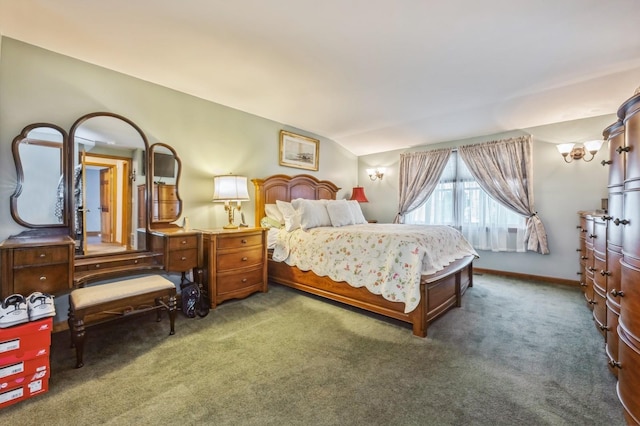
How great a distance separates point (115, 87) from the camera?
108 inches

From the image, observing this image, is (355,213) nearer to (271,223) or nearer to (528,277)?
(271,223)

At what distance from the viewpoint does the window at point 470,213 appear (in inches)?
173

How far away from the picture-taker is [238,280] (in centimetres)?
316

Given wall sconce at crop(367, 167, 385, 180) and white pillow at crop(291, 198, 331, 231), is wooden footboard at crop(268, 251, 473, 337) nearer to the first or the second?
white pillow at crop(291, 198, 331, 231)

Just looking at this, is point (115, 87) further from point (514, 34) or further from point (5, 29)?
point (514, 34)

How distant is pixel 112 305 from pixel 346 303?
2.07m

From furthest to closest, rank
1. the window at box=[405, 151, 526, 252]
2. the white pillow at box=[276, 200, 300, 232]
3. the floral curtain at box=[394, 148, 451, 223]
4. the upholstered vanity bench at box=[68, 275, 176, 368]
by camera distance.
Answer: the floral curtain at box=[394, 148, 451, 223], the window at box=[405, 151, 526, 252], the white pillow at box=[276, 200, 300, 232], the upholstered vanity bench at box=[68, 275, 176, 368]

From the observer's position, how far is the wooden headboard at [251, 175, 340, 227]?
13.3ft

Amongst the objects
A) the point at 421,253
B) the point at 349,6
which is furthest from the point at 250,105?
the point at 421,253

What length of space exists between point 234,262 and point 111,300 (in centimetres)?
122

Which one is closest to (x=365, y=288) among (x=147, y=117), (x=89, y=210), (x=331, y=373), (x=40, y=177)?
(x=331, y=373)

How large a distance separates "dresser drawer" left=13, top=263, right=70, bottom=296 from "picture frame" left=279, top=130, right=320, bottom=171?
299cm

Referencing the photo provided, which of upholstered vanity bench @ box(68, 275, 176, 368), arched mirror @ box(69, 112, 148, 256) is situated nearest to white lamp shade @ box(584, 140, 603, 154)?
upholstered vanity bench @ box(68, 275, 176, 368)

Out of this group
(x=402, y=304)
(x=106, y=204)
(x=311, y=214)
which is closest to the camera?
(x=402, y=304)
